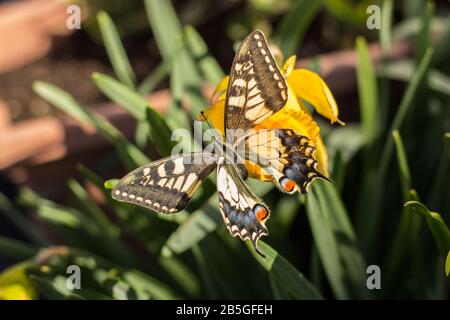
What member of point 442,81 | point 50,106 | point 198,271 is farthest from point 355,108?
point 50,106

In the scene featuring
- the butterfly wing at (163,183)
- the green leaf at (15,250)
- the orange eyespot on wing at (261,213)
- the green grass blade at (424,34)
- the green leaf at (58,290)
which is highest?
the green grass blade at (424,34)

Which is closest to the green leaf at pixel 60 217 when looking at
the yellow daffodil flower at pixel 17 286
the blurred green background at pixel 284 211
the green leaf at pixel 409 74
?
the blurred green background at pixel 284 211

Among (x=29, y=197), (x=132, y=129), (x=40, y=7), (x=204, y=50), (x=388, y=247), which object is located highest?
(x=40, y=7)

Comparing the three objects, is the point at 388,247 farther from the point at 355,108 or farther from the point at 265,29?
the point at 265,29

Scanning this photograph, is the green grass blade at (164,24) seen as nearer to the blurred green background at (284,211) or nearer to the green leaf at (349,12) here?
the blurred green background at (284,211)

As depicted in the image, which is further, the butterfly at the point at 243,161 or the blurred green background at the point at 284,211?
the blurred green background at the point at 284,211

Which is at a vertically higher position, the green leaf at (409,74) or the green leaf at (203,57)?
the green leaf at (203,57)

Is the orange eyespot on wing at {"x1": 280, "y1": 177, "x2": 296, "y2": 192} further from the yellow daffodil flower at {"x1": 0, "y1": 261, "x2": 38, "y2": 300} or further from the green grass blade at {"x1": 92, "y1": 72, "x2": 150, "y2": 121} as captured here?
the yellow daffodil flower at {"x1": 0, "y1": 261, "x2": 38, "y2": 300}
